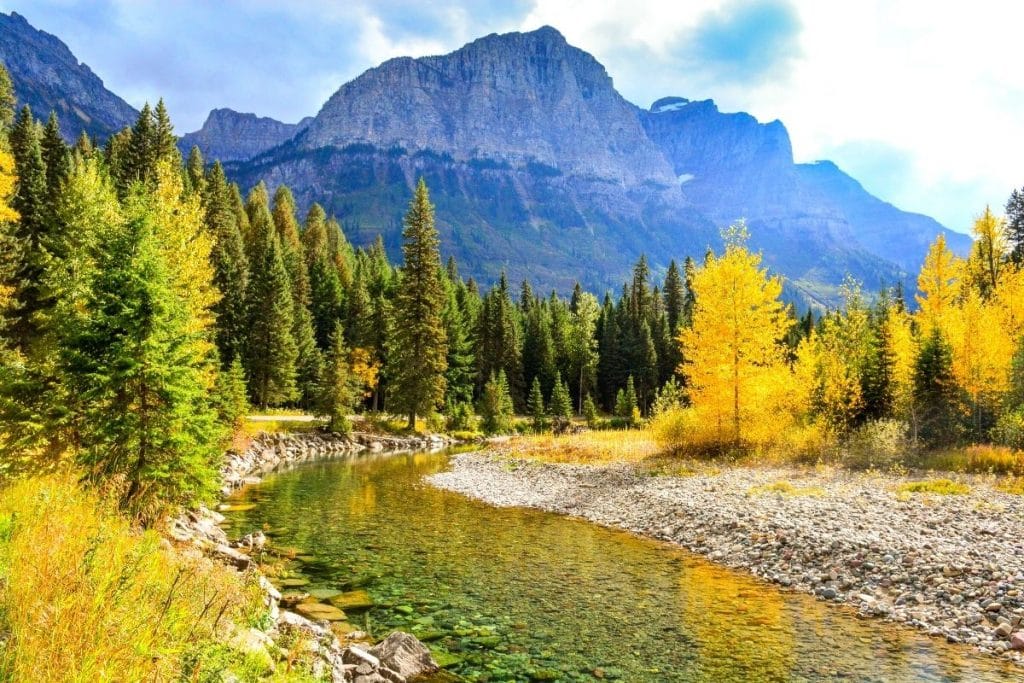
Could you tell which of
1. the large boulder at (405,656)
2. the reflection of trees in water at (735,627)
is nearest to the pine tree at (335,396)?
the reflection of trees in water at (735,627)

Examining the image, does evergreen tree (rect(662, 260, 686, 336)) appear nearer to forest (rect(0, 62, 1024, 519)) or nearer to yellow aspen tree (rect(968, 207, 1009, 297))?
forest (rect(0, 62, 1024, 519))

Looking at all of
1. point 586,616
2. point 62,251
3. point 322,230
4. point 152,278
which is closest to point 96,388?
point 152,278

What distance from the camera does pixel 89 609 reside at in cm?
462

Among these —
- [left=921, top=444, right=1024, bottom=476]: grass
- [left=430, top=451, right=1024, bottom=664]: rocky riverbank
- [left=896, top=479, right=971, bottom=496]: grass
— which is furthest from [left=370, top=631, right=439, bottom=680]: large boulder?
[left=921, top=444, right=1024, bottom=476]: grass

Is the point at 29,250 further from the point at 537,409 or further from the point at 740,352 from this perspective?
the point at 537,409

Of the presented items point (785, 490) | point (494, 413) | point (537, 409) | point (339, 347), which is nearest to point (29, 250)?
point (339, 347)

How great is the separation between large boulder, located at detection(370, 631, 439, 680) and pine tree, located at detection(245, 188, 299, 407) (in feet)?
158

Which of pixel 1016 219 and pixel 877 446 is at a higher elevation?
pixel 1016 219

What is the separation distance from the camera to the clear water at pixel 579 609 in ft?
30.0

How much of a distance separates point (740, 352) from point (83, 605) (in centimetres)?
2845

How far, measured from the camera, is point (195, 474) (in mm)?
12852

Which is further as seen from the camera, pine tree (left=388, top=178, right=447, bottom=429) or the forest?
pine tree (left=388, top=178, right=447, bottom=429)

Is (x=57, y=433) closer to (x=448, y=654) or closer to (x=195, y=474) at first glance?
(x=195, y=474)

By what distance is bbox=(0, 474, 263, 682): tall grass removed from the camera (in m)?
4.04
